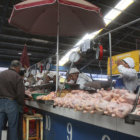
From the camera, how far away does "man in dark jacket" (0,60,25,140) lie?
140 inches

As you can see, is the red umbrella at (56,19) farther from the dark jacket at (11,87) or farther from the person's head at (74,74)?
the dark jacket at (11,87)

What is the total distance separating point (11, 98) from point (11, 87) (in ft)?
0.70

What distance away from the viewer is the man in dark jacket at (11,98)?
140 inches

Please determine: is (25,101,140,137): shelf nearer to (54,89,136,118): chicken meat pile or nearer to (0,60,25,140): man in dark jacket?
(54,89,136,118): chicken meat pile

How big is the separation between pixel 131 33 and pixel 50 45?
4924mm

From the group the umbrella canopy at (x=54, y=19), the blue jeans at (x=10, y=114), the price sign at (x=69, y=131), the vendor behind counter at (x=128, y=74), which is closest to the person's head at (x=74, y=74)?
the umbrella canopy at (x=54, y=19)

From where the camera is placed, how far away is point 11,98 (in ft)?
11.7

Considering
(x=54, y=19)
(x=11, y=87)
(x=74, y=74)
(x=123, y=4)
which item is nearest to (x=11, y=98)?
(x=11, y=87)

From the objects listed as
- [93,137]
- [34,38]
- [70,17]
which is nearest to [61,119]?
[93,137]

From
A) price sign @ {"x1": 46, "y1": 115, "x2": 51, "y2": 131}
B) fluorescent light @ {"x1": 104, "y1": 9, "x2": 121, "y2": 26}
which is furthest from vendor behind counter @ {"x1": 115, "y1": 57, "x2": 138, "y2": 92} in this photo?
fluorescent light @ {"x1": 104, "y1": 9, "x2": 121, "y2": 26}

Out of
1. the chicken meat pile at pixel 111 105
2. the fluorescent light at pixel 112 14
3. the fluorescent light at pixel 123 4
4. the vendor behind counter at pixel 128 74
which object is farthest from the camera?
the fluorescent light at pixel 112 14

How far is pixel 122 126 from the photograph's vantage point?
1.34 metres

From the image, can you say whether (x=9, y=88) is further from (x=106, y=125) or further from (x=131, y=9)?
(x=131, y=9)

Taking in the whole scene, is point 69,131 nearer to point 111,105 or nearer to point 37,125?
point 111,105
